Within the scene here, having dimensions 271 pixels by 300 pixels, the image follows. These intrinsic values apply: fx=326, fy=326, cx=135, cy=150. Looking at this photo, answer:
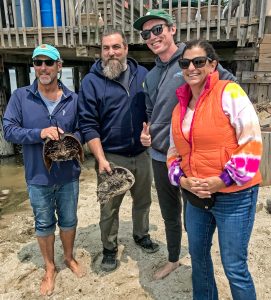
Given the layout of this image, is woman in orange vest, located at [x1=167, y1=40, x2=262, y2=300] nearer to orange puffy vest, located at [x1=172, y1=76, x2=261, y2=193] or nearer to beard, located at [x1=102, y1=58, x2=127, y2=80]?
orange puffy vest, located at [x1=172, y1=76, x2=261, y2=193]

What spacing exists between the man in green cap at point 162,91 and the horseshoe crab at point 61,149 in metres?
0.60

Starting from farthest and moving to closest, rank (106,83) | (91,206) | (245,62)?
(245,62), (91,206), (106,83)

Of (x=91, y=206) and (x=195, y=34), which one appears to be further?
(x=195, y=34)

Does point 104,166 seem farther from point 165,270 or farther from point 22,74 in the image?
point 22,74

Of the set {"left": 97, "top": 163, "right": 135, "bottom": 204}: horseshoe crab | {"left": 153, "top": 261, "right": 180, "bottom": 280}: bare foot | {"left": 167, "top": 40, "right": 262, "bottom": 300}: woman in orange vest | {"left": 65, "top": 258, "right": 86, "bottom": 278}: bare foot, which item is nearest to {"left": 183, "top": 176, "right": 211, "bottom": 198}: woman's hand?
{"left": 167, "top": 40, "right": 262, "bottom": 300}: woman in orange vest

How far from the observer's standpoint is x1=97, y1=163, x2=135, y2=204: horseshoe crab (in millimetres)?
2981

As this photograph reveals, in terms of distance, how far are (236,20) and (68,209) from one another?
4.79m

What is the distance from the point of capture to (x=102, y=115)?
311 centimetres

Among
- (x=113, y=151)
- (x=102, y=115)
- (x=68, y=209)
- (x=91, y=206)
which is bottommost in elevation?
(x=91, y=206)

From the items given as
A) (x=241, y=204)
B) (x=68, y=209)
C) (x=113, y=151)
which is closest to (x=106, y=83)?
(x=113, y=151)

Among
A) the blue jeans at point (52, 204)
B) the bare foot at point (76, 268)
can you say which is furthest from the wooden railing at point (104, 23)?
the bare foot at point (76, 268)

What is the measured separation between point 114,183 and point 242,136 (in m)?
1.44

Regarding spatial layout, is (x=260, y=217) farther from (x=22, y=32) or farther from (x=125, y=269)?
(x=22, y=32)

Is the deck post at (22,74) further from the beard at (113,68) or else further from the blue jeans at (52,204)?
the blue jeans at (52,204)
